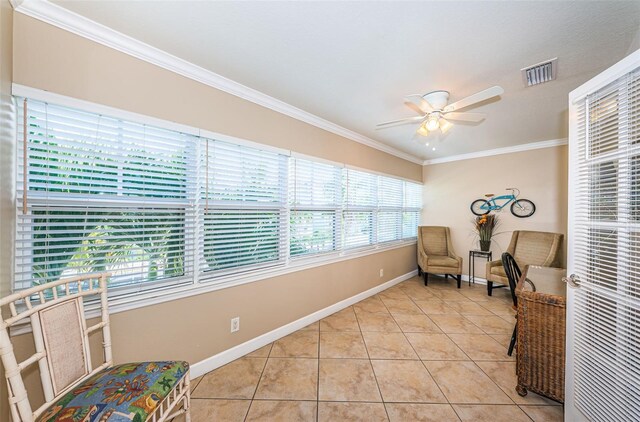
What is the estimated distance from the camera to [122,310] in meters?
1.55

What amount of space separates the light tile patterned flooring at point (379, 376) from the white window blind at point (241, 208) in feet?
2.93

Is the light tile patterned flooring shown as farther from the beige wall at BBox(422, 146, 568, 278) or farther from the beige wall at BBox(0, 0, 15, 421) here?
the beige wall at BBox(422, 146, 568, 278)

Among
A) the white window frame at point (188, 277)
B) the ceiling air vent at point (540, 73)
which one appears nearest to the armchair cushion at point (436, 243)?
the white window frame at point (188, 277)

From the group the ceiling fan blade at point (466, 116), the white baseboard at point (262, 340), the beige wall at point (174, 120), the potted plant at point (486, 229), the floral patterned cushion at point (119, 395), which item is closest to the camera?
the floral patterned cushion at point (119, 395)

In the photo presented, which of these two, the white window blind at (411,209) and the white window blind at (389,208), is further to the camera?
the white window blind at (411,209)

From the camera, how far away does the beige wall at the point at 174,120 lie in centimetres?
128

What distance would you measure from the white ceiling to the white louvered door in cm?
48

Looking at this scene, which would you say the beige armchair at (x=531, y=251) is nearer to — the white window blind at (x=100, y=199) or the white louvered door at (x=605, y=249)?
the white louvered door at (x=605, y=249)

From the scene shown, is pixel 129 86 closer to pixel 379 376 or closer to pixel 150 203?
pixel 150 203

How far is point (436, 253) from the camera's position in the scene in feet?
14.8

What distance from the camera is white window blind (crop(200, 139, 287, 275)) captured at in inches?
78.1

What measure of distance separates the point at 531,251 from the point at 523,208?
31.6 inches

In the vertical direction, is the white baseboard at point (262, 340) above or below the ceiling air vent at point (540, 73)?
below

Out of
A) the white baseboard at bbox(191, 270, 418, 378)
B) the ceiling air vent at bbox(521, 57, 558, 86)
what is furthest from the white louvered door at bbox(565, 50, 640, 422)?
the white baseboard at bbox(191, 270, 418, 378)
